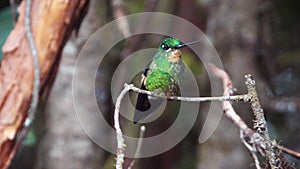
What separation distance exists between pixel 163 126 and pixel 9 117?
3.14ft

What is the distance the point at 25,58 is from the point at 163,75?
51cm

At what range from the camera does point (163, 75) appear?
3.47ft

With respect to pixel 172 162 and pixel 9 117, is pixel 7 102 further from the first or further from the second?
pixel 172 162

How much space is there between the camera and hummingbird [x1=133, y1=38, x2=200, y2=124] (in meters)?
1.01

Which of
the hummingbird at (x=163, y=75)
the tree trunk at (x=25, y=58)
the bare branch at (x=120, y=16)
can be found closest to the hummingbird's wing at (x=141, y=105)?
the hummingbird at (x=163, y=75)

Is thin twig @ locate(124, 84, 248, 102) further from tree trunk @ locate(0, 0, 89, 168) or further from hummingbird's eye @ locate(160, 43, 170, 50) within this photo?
tree trunk @ locate(0, 0, 89, 168)

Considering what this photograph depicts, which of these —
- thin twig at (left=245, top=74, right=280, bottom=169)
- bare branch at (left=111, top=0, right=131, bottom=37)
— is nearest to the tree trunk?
bare branch at (left=111, top=0, right=131, bottom=37)

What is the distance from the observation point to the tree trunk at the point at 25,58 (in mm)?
1371

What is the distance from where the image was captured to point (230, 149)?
1.89 meters

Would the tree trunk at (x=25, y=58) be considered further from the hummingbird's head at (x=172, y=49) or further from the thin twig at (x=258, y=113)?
the thin twig at (x=258, y=113)

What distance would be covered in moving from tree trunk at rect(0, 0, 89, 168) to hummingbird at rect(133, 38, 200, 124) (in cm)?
41

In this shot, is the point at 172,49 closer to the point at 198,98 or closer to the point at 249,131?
the point at 198,98

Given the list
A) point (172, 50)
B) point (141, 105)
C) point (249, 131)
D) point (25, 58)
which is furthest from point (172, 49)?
point (25, 58)

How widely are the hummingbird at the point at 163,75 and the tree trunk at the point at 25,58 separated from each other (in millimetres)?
414
